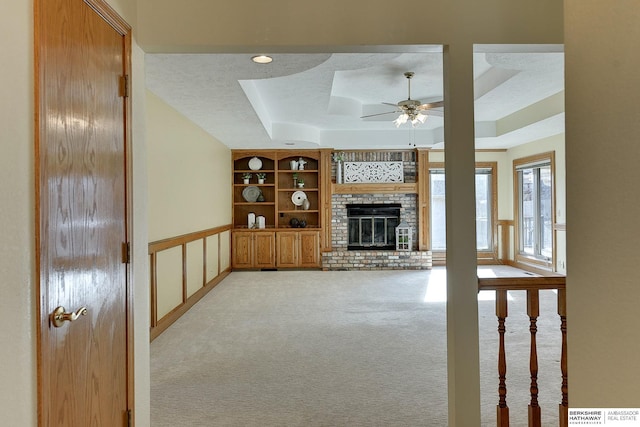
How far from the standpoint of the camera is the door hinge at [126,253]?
1897 mm

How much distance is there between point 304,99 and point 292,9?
2937 millimetres

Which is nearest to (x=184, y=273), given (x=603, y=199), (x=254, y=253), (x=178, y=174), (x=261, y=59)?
(x=178, y=174)

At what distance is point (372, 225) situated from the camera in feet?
27.1

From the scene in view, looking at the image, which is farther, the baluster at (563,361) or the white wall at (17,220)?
the baluster at (563,361)

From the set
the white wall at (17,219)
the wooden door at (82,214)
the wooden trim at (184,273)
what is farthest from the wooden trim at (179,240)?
the white wall at (17,219)

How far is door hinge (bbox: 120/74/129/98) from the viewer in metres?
1.92

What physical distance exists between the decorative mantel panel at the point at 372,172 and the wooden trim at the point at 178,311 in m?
3.50

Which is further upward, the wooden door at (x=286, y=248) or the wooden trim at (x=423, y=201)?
the wooden trim at (x=423, y=201)

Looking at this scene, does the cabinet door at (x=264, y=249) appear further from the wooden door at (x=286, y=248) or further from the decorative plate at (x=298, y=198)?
the decorative plate at (x=298, y=198)

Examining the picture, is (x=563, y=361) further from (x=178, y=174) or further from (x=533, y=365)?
(x=178, y=174)

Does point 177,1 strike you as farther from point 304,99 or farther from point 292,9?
point 304,99

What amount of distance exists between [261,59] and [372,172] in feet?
18.0

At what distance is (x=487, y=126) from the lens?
6.71 m

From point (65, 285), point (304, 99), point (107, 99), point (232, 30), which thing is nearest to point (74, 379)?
point (65, 285)
